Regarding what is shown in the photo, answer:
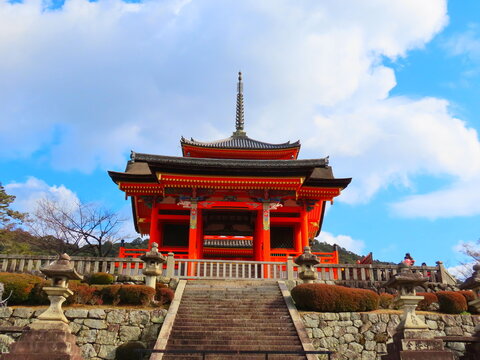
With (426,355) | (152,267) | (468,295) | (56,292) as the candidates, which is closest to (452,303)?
(468,295)

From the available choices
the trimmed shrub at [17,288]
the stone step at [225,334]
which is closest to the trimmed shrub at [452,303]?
the stone step at [225,334]

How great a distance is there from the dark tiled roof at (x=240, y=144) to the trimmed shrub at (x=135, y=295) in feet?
46.5

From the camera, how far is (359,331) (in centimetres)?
1273

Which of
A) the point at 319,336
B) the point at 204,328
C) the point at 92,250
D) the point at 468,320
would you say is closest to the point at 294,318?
the point at 319,336

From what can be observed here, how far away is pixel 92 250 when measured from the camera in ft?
87.7

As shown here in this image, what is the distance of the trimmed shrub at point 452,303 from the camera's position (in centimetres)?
1396

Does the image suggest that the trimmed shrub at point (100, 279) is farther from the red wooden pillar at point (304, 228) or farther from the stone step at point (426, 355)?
the red wooden pillar at point (304, 228)

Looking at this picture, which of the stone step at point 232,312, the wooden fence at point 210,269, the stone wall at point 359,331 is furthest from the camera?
the wooden fence at point 210,269

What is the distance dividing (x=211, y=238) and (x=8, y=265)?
1686 centimetres

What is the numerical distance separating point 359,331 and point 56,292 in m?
9.21

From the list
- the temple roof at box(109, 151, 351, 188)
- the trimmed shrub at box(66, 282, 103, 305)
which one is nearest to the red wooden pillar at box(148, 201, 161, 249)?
the temple roof at box(109, 151, 351, 188)

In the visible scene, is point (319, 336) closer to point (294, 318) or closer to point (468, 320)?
point (294, 318)

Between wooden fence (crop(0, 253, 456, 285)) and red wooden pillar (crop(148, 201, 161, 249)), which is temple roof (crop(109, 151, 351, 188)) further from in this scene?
wooden fence (crop(0, 253, 456, 285))

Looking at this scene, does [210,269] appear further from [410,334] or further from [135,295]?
[410,334]
